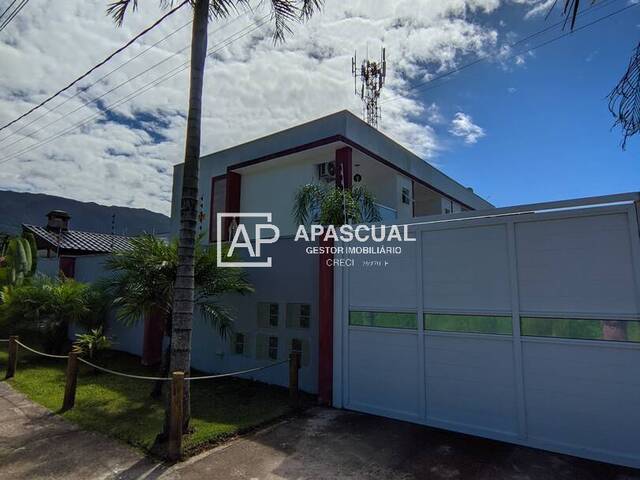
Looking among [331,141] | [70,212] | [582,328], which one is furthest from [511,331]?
[70,212]

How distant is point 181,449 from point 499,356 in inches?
172

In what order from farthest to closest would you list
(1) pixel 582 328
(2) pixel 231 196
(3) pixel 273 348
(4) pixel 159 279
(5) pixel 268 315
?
(2) pixel 231 196
(5) pixel 268 315
(3) pixel 273 348
(4) pixel 159 279
(1) pixel 582 328

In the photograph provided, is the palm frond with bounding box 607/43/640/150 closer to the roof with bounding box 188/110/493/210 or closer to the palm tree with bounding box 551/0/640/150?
the palm tree with bounding box 551/0/640/150

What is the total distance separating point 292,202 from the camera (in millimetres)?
12578

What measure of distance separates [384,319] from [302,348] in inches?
82.6

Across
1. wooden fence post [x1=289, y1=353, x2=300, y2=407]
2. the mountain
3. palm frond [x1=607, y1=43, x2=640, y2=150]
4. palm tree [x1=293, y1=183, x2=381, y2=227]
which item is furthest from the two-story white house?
the mountain

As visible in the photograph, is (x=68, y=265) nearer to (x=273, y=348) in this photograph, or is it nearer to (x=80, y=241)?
(x=80, y=241)

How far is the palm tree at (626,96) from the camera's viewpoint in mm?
2615

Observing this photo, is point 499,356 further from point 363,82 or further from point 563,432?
point 363,82

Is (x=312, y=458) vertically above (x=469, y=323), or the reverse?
(x=469, y=323)

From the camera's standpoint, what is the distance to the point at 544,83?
7.14 meters

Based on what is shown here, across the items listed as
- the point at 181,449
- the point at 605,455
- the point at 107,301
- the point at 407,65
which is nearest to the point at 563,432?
the point at 605,455

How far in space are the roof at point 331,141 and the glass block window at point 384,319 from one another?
5811 millimetres

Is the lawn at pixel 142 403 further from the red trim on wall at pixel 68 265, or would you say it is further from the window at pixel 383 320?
the red trim on wall at pixel 68 265
